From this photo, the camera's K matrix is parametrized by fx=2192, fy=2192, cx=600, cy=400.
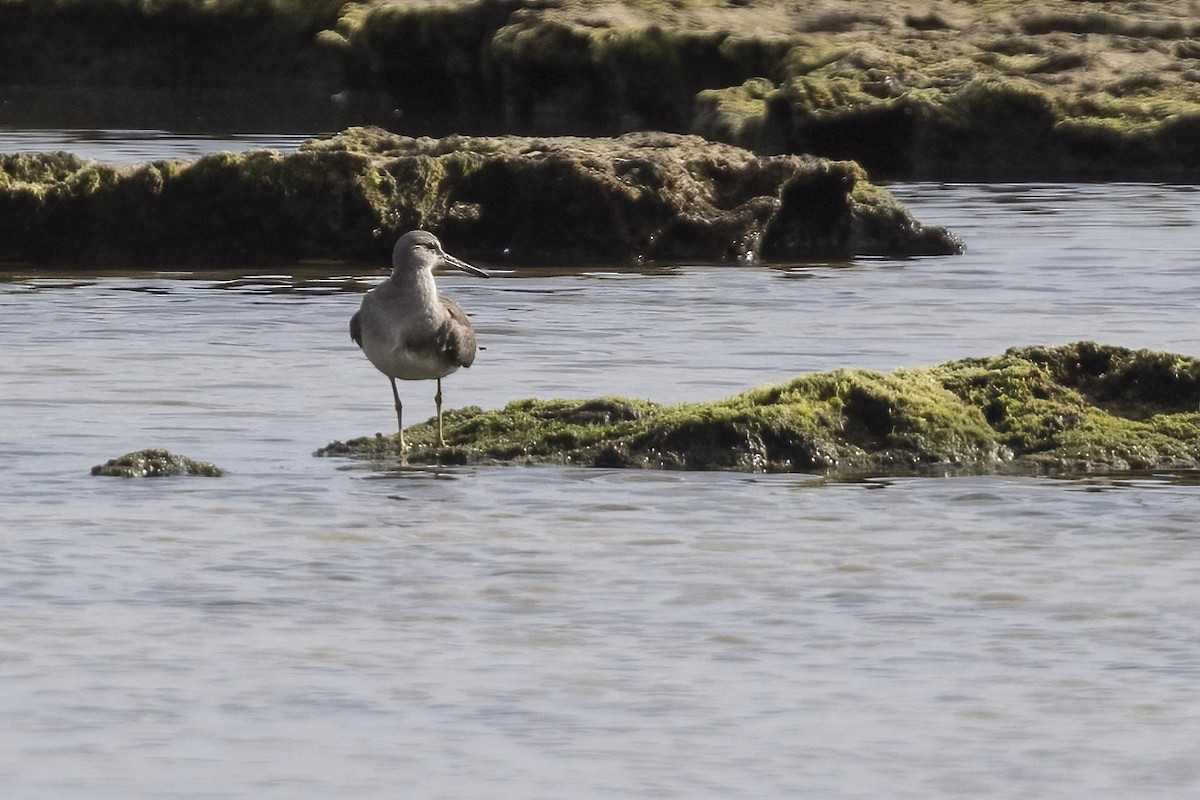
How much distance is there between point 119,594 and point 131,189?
47.7 ft

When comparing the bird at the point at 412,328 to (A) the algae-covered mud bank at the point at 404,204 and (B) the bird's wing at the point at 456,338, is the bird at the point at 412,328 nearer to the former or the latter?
(B) the bird's wing at the point at 456,338

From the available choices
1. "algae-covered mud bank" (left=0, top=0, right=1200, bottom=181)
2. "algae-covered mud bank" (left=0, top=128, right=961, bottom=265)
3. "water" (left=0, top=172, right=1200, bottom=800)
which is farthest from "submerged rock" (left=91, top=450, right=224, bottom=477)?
"algae-covered mud bank" (left=0, top=0, right=1200, bottom=181)

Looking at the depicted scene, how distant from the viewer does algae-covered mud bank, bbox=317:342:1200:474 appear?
37.7ft

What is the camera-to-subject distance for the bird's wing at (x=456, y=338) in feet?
41.0

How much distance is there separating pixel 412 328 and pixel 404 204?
10.6m

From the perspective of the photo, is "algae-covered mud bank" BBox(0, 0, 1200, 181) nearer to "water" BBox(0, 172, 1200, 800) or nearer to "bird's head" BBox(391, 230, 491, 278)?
"water" BBox(0, 172, 1200, 800)

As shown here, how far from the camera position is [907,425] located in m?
11.6

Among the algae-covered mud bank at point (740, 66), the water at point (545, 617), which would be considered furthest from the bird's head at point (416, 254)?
the algae-covered mud bank at point (740, 66)

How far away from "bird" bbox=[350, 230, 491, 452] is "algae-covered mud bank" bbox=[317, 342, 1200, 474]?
49cm

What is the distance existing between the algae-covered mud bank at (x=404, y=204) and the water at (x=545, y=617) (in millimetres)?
7517

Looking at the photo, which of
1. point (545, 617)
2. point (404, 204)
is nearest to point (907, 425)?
point (545, 617)

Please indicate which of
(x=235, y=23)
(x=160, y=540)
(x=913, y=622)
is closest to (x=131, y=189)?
(x=160, y=540)

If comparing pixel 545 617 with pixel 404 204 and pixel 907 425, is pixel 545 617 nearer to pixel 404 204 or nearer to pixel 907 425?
pixel 907 425

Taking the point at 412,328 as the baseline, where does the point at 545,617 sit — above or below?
below
